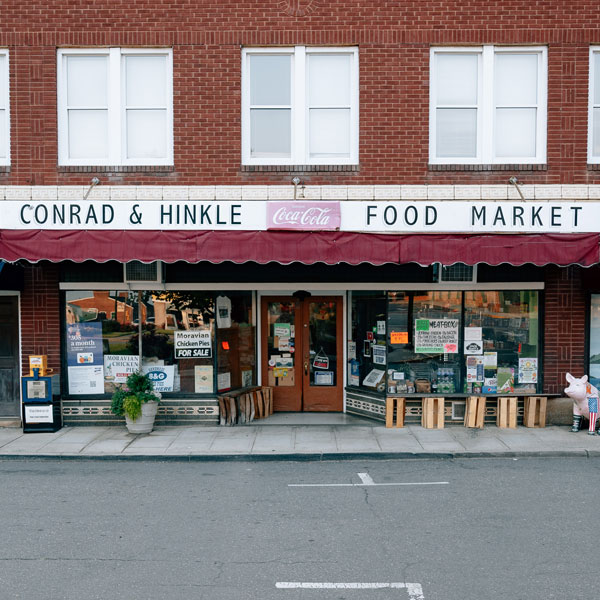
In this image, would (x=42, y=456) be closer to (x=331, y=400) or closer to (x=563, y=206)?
(x=331, y=400)

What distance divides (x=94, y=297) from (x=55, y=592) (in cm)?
702

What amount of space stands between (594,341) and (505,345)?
160 cm

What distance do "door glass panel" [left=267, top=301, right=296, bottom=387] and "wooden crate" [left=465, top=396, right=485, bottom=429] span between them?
3.38 meters

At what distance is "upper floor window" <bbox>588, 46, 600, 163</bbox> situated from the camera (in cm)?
1129

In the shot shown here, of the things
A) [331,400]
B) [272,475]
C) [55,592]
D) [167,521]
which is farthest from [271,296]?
[55,592]

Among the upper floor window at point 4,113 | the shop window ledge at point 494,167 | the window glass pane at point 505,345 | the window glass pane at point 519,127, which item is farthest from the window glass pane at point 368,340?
the upper floor window at point 4,113

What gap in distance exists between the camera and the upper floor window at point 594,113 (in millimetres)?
11289

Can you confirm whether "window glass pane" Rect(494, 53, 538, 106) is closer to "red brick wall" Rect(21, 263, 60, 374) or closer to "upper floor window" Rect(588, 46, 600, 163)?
"upper floor window" Rect(588, 46, 600, 163)

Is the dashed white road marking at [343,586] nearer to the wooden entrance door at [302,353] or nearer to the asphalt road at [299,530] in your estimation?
the asphalt road at [299,530]

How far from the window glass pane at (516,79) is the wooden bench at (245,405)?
22.5ft

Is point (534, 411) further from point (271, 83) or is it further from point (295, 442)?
point (271, 83)

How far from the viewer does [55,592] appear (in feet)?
17.3

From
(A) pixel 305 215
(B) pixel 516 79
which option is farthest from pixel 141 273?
(B) pixel 516 79

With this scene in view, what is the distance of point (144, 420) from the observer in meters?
11.0
